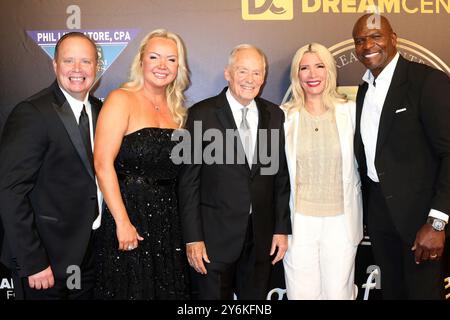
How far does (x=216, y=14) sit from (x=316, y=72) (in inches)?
41.3

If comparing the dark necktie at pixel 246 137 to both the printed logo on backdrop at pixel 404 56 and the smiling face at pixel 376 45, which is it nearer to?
the smiling face at pixel 376 45

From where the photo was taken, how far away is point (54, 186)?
93.0 inches

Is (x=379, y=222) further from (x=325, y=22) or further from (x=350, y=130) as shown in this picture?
(x=325, y=22)

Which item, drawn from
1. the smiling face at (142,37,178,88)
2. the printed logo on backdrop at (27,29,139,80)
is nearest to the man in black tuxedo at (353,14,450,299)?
the smiling face at (142,37,178,88)

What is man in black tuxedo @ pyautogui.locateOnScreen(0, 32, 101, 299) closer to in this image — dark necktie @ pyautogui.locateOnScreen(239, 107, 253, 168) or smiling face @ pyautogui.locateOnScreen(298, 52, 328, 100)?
dark necktie @ pyautogui.locateOnScreen(239, 107, 253, 168)

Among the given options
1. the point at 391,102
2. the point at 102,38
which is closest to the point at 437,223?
the point at 391,102

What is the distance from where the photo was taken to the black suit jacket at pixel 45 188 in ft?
7.27

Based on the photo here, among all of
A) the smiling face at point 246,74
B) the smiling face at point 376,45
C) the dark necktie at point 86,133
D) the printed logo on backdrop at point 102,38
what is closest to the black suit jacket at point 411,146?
the smiling face at point 376,45

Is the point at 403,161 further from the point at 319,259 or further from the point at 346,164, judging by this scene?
the point at 319,259

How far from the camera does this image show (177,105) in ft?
9.06

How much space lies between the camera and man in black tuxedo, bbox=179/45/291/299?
256 centimetres

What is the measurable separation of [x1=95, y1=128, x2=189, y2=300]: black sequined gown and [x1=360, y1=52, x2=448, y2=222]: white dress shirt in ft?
3.85
